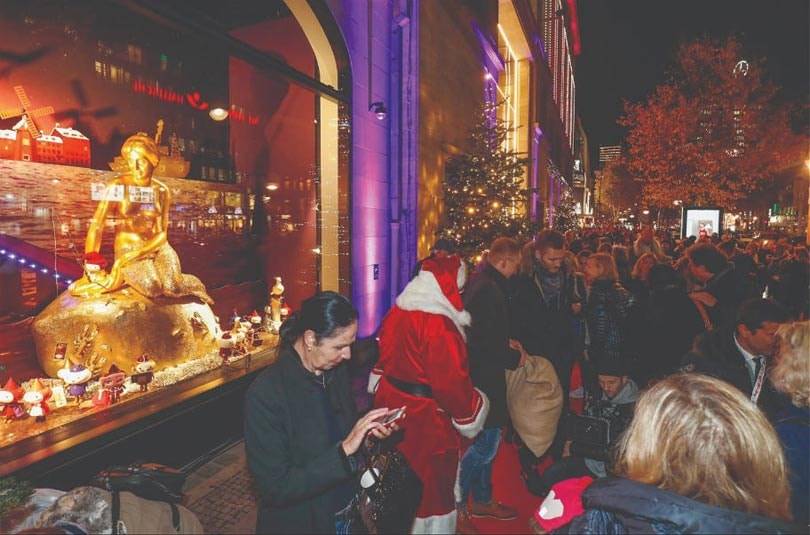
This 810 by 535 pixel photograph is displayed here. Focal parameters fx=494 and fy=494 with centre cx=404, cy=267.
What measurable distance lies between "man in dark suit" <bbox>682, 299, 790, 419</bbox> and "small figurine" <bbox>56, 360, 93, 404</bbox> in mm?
4843

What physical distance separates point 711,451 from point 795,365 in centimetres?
114

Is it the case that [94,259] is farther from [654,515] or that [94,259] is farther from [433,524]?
[654,515]

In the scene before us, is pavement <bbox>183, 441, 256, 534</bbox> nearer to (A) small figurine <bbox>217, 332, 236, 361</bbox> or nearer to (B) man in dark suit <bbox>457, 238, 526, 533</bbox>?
(A) small figurine <bbox>217, 332, 236, 361</bbox>

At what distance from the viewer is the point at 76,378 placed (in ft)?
14.4

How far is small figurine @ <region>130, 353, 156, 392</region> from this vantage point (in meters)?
4.80

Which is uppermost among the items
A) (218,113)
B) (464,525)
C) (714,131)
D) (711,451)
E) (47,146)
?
(714,131)

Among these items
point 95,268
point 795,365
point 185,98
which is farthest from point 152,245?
point 795,365

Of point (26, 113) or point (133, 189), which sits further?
point (133, 189)

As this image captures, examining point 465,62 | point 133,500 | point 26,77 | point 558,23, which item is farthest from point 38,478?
point 558,23

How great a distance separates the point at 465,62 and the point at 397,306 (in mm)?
10140

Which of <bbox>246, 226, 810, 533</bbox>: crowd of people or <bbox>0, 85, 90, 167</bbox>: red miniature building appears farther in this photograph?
<bbox>0, 85, 90, 167</bbox>: red miniature building

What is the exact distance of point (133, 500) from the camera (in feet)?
6.40

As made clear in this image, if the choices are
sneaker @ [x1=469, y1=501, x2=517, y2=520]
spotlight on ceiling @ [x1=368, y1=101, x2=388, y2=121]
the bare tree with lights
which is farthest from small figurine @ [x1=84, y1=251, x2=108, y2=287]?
the bare tree with lights

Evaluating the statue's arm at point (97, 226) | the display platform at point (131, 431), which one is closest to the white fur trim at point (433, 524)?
the display platform at point (131, 431)
